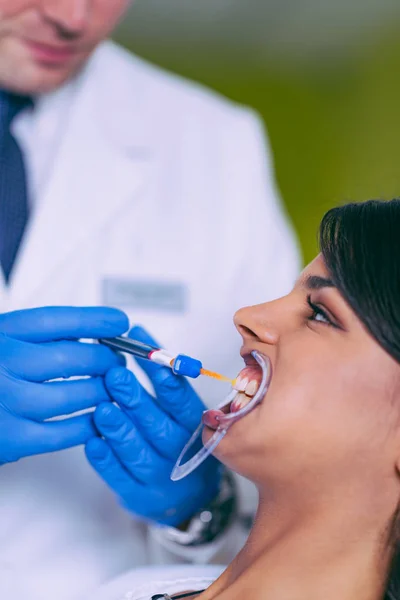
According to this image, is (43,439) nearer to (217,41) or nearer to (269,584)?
(269,584)

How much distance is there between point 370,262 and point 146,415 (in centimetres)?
40

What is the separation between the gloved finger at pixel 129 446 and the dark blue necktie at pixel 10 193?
315 mm

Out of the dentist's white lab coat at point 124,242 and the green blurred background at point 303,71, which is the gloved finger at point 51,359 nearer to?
the dentist's white lab coat at point 124,242

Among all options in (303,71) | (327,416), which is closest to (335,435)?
(327,416)

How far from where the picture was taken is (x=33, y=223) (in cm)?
116

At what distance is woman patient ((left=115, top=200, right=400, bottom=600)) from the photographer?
0.85 m

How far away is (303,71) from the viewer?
315 centimetres

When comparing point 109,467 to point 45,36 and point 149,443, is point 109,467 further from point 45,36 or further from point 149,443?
point 45,36

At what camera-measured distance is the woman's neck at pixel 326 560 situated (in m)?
0.86

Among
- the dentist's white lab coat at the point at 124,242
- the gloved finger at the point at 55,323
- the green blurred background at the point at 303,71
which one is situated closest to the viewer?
the gloved finger at the point at 55,323

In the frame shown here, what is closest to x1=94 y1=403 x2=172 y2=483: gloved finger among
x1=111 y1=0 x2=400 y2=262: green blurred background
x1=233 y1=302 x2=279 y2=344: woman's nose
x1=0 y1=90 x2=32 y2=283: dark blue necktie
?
x1=233 y1=302 x2=279 y2=344: woman's nose

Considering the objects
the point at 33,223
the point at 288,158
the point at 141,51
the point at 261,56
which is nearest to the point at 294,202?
the point at 288,158

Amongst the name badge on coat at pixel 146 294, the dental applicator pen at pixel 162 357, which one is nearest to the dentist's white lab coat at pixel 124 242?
the name badge on coat at pixel 146 294

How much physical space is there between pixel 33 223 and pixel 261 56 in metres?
2.31
